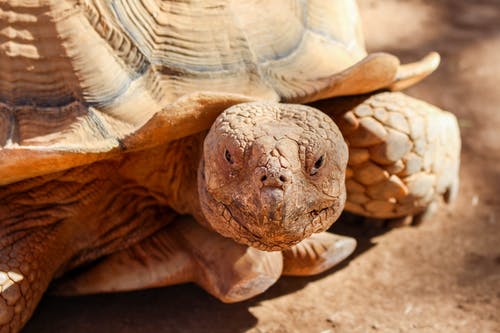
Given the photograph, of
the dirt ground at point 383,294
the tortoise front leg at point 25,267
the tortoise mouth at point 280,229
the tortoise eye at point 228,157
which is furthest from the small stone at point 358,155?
the tortoise front leg at point 25,267

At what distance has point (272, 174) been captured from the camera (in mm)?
2264

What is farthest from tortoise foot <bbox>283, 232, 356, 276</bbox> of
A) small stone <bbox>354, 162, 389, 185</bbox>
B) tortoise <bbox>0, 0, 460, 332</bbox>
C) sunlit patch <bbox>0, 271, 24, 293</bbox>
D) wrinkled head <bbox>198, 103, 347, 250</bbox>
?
sunlit patch <bbox>0, 271, 24, 293</bbox>

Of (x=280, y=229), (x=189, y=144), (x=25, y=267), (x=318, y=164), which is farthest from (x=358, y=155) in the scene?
(x=25, y=267)

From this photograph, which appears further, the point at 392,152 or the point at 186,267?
the point at 392,152

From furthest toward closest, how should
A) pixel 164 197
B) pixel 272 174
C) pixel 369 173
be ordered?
pixel 369 173, pixel 164 197, pixel 272 174

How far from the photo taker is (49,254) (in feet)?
9.55

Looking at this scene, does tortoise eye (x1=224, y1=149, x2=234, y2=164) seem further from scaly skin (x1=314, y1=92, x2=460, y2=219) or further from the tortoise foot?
scaly skin (x1=314, y1=92, x2=460, y2=219)

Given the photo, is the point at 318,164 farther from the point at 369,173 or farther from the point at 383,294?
the point at 383,294

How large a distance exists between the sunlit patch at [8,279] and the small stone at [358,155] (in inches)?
52.4

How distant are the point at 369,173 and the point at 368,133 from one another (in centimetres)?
17

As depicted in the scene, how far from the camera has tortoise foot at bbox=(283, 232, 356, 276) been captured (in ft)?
9.86

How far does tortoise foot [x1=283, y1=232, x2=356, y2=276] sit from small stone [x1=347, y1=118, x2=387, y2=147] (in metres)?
0.39

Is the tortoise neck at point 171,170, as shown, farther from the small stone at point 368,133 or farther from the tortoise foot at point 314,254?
the small stone at point 368,133

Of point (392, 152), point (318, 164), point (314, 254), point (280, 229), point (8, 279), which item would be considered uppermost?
point (318, 164)
